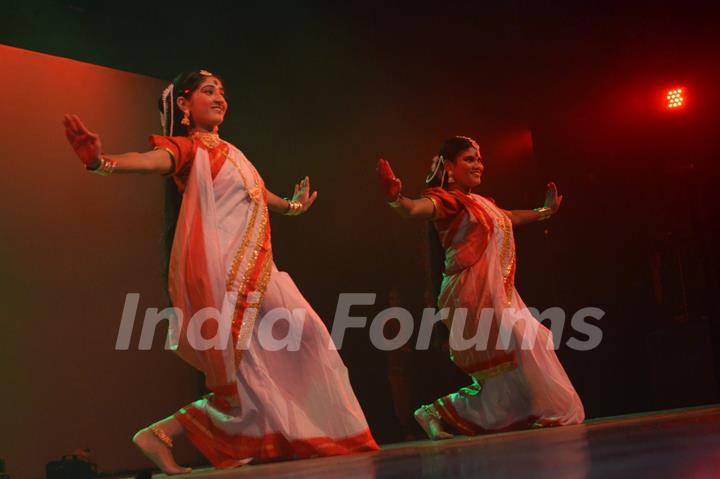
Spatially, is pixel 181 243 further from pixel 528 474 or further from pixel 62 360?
pixel 528 474

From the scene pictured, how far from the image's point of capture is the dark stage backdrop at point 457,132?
4355 millimetres

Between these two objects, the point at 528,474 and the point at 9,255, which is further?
the point at 9,255

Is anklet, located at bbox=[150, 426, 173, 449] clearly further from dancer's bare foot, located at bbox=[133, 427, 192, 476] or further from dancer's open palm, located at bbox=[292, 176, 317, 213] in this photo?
dancer's open palm, located at bbox=[292, 176, 317, 213]

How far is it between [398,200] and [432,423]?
1130 millimetres

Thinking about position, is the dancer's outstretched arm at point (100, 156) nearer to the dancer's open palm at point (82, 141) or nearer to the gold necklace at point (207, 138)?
the dancer's open palm at point (82, 141)

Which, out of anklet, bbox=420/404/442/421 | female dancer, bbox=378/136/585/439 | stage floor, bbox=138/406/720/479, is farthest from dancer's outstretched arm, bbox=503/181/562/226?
stage floor, bbox=138/406/720/479

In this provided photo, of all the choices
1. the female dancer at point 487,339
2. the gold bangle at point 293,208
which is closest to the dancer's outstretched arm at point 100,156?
the gold bangle at point 293,208

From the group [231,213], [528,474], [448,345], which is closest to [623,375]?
[448,345]

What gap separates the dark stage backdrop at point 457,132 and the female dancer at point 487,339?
27.8 inches

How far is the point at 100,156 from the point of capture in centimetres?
302

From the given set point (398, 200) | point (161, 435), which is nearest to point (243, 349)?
point (161, 435)

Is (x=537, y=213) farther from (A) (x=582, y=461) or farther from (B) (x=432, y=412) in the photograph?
(A) (x=582, y=461)

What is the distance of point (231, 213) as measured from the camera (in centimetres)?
345

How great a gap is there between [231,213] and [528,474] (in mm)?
2075
